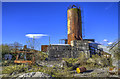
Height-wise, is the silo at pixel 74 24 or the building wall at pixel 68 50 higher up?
the silo at pixel 74 24

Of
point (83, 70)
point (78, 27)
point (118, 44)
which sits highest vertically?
point (78, 27)

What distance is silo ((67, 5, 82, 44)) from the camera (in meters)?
14.8

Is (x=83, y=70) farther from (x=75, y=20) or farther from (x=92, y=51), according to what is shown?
(x=75, y=20)

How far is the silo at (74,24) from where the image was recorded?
14773mm

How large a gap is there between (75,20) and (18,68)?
1038cm

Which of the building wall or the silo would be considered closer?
the building wall

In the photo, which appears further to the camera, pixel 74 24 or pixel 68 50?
pixel 74 24

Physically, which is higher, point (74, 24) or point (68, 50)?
point (74, 24)

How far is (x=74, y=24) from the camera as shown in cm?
1480

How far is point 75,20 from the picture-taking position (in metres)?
14.8

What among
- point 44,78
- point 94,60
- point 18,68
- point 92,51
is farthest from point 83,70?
point 92,51

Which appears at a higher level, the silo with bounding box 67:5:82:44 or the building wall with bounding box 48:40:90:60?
the silo with bounding box 67:5:82:44

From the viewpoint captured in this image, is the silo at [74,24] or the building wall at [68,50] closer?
A: the building wall at [68,50]

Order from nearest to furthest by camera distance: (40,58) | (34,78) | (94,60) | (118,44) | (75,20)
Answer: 1. (34,78)
2. (118,44)
3. (94,60)
4. (40,58)
5. (75,20)
